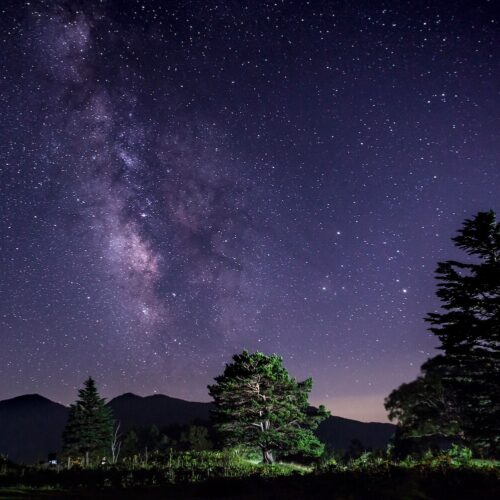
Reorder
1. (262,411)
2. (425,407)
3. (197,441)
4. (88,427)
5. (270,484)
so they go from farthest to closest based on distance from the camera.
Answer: (197,441) < (88,427) < (425,407) < (262,411) < (270,484)

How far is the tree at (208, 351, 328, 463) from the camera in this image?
27.9 metres

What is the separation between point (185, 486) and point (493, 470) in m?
11.6

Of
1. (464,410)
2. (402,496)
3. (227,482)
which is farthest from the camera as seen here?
(464,410)

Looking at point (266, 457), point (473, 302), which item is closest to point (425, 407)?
point (266, 457)

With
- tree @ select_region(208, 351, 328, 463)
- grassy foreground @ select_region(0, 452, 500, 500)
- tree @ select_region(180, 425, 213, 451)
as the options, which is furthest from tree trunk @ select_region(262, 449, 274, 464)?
tree @ select_region(180, 425, 213, 451)

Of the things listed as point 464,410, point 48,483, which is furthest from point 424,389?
point 48,483

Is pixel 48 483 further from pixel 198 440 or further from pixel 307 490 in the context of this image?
pixel 198 440

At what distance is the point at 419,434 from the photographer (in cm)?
3369

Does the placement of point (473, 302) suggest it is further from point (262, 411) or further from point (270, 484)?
point (262, 411)

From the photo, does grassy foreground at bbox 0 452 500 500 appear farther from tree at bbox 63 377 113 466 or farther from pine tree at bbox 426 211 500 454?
tree at bbox 63 377 113 466

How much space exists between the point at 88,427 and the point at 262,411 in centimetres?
3104

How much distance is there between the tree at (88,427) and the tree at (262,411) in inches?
1096

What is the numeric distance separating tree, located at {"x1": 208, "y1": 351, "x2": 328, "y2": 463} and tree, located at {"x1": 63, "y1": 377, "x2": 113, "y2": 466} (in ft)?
91.4

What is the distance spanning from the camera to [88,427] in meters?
48.9
